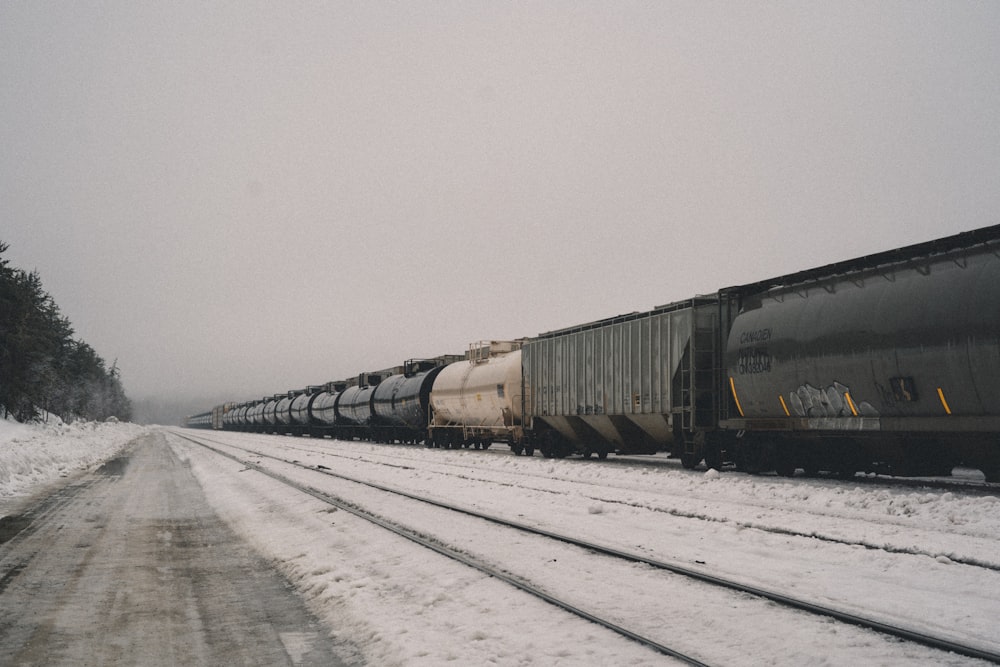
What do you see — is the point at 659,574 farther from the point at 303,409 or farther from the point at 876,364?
the point at 303,409

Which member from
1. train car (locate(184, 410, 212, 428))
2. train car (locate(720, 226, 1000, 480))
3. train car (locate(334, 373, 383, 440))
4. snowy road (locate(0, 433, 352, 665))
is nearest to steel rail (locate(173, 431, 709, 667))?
snowy road (locate(0, 433, 352, 665))

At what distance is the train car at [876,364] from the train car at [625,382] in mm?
1326

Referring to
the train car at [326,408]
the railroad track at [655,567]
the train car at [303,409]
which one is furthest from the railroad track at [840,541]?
the train car at [303,409]

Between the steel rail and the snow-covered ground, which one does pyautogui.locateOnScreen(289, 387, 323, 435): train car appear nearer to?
the steel rail

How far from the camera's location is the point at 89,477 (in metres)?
24.0

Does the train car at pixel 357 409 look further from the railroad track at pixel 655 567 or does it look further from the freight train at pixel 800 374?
the railroad track at pixel 655 567

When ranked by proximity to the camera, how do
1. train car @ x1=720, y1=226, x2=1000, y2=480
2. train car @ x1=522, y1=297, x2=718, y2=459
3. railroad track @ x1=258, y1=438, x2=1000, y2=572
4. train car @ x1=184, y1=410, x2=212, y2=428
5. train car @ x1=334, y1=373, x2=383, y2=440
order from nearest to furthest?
1. railroad track @ x1=258, y1=438, x2=1000, y2=572
2. train car @ x1=720, y1=226, x2=1000, y2=480
3. train car @ x1=522, y1=297, x2=718, y2=459
4. train car @ x1=334, y1=373, x2=383, y2=440
5. train car @ x1=184, y1=410, x2=212, y2=428

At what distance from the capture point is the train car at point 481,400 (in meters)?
30.5

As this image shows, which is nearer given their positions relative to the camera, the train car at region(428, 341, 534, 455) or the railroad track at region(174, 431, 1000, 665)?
the railroad track at region(174, 431, 1000, 665)

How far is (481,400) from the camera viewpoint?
32.5 metres

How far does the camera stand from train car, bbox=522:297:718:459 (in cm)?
2012

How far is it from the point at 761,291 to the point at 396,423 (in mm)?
28312

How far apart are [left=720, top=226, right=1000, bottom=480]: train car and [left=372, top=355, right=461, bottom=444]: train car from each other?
22080mm

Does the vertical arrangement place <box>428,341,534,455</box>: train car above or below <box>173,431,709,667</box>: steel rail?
above
